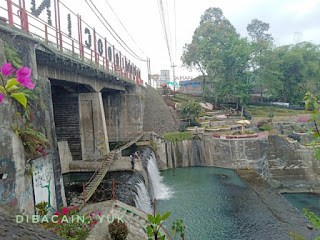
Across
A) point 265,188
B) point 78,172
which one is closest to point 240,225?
point 265,188

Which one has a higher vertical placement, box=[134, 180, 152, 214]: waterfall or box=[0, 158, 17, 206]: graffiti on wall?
box=[0, 158, 17, 206]: graffiti on wall

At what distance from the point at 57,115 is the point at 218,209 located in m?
15.3

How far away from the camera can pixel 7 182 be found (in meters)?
7.80

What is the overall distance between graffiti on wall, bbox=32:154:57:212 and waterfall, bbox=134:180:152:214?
5003mm

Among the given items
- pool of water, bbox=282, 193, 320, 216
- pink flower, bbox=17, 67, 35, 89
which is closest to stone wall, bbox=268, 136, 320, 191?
pool of water, bbox=282, 193, 320, 216

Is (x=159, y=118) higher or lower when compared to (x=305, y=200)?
higher

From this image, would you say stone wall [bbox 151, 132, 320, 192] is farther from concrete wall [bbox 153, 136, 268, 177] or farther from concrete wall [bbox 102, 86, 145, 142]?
concrete wall [bbox 102, 86, 145, 142]

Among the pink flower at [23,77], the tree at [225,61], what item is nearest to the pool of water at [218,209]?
the pink flower at [23,77]

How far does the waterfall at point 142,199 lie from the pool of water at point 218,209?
1424mm

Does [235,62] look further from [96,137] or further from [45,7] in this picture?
[45,7]

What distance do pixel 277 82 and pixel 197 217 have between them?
32.6m

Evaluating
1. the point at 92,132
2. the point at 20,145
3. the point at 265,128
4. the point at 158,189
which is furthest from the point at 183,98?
the point at 20,145

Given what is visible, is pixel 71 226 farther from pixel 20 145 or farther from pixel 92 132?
pixel 92 132

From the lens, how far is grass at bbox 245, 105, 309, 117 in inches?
1552
